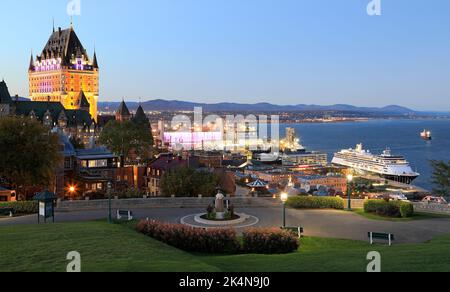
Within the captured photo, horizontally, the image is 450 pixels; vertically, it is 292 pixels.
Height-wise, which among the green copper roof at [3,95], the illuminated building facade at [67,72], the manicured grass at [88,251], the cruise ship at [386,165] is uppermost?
the illuminated building facade at [67,72]

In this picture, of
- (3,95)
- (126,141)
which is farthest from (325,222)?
(3,95)

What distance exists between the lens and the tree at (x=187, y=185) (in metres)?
38.7

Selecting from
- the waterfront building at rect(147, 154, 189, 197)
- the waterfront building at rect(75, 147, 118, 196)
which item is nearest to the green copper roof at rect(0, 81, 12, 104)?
the waterfront building at rect(75, 147, 118, 196)

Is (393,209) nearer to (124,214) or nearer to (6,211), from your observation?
(124,214)

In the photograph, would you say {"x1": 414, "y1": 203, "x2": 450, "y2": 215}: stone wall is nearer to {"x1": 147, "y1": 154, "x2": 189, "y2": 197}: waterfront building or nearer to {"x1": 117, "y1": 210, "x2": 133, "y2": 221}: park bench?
{"x1": 117, "y1": 210, "x2": 133, "y2": 221}: park bench

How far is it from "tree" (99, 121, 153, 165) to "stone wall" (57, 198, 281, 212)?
50.5 m

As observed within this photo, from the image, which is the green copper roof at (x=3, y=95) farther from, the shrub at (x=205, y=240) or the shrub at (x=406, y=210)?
the shrub at (x=406, y=210)

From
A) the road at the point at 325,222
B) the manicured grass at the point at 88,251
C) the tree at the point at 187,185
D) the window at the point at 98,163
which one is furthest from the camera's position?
the window at the point at 98,163

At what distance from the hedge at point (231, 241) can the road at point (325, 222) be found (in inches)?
194

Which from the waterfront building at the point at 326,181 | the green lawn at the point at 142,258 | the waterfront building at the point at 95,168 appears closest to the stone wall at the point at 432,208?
the green lawn at the point at 142,258

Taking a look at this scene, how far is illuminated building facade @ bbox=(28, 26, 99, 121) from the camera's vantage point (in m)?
166

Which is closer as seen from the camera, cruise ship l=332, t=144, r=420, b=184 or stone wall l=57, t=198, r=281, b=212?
stone wall l=57, t=198, r=281, b=212

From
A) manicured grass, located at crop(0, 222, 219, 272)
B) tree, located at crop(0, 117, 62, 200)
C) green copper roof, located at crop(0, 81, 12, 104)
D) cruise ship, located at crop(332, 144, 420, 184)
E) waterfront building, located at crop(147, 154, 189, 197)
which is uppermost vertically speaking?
green copper roof, located at crop(0, 81, 12, 104)
